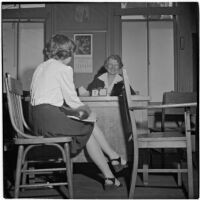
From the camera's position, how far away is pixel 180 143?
189cm

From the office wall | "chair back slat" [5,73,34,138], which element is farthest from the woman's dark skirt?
the office wall

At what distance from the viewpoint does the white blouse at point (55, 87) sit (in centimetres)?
193

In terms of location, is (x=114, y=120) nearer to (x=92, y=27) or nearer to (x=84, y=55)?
(x=84, y=55)

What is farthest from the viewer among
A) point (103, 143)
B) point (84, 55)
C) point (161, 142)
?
point (84, 55)

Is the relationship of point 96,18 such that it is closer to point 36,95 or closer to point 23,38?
point 23,38

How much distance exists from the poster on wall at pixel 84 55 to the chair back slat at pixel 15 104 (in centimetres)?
120

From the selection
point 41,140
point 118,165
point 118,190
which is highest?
point 41,140

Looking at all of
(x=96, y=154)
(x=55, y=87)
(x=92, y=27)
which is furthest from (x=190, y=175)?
(x=92, y=27)

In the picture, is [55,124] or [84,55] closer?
[55,124]

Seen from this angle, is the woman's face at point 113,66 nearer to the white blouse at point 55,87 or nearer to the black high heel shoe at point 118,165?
the black high heel shoe at point 118,165

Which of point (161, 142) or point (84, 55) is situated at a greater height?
point (84, 55)

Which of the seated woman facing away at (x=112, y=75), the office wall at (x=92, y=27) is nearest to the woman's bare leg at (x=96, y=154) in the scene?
the seated woman facing away at (x=112, y=75)

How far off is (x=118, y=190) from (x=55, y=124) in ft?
1.88

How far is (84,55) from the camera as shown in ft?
11.5
